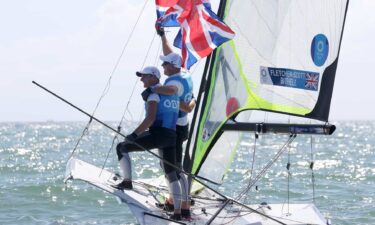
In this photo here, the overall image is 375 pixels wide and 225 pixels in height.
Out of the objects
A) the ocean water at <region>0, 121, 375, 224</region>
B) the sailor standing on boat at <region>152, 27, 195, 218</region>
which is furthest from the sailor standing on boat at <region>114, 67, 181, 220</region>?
the ocean water at <region>0, 121, 375, 224</region>

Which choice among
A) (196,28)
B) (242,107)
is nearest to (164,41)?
(196,28)

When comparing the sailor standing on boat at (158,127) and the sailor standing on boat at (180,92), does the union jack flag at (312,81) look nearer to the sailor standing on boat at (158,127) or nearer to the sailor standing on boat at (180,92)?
the sailor standing on boat at (180,92)

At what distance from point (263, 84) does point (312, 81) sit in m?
0.52

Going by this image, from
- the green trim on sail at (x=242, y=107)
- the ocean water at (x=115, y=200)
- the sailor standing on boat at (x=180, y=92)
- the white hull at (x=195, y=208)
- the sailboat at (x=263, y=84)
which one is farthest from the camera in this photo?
the ocean water at (x=115, y=200)

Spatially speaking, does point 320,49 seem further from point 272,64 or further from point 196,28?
point 196,28

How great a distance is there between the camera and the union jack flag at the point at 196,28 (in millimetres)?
8359

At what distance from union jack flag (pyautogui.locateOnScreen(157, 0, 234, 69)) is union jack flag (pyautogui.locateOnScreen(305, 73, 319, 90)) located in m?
0.90

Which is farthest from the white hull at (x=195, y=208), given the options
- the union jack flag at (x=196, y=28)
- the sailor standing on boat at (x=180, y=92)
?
the union jack flag at (x=196, y=28)

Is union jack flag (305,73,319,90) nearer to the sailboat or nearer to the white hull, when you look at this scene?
the sailboat

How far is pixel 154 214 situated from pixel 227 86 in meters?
1.69

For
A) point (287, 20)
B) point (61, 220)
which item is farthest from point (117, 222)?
point (287, 20)

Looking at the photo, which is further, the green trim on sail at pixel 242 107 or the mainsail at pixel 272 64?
the green trim on sail at pixel 242 107

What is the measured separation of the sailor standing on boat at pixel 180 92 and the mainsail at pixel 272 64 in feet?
0.92

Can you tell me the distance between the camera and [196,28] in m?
8.61
